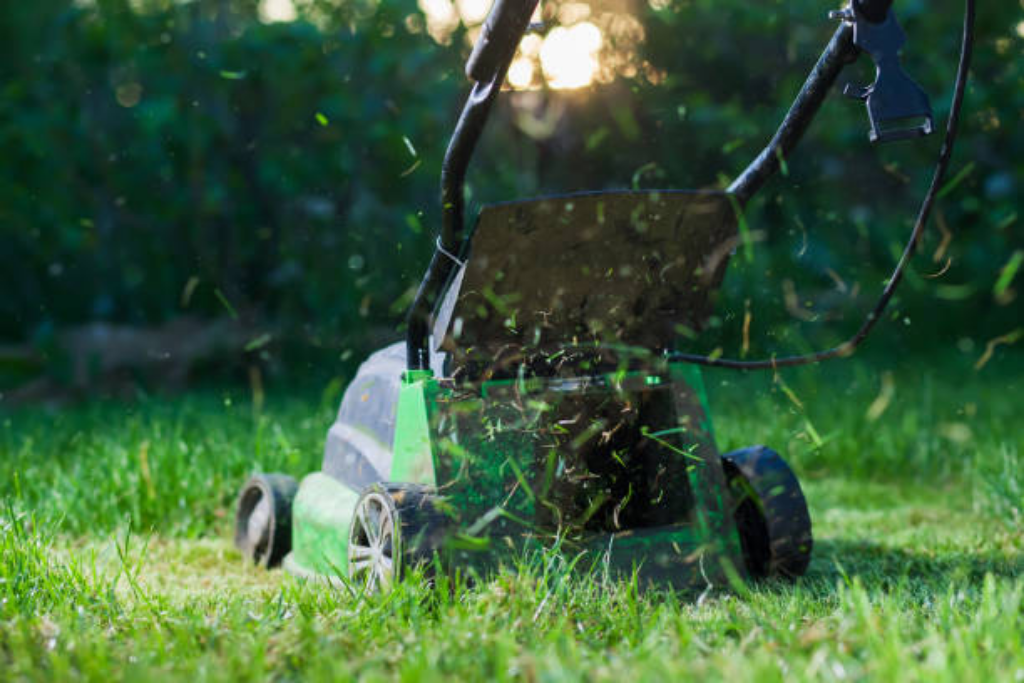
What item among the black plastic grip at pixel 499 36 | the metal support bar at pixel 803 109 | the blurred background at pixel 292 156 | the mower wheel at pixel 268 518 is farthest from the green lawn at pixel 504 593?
the blurred background at pixel 292 156

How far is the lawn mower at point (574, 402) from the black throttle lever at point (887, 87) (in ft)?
0.32

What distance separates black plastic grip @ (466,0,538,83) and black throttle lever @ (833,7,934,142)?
1.64ft

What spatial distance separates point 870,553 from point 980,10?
438 cm

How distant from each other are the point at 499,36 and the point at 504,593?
882mm

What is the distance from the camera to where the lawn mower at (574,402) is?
1841mm

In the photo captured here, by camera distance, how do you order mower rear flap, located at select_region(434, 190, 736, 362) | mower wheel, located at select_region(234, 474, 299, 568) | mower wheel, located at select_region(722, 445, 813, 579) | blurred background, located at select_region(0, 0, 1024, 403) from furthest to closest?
blurred background, located at select_region(0, 0, 1024, 403) < mower wheel, located at select_region(234, 474, 299, 568) < mower wheel, located at select_region(722, 445, 813, 579) < mower rear flap, located at select_region(434, 190, 736, 362)

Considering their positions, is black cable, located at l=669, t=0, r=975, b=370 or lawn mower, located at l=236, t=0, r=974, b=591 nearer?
black cable, located at l=669, t=0, r=975, b=370

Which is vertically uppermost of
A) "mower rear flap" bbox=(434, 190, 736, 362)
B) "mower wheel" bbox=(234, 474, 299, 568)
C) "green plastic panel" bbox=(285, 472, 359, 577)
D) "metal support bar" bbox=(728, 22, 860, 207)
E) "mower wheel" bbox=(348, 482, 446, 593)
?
"metal support bar" bbox=(728, 22, 860, 207)

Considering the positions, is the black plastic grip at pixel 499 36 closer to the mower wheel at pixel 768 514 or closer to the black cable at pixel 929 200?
the black cable at pixel 929 200

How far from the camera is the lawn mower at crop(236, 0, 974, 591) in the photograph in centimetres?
184

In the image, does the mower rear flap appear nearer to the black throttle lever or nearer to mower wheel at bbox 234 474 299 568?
the black throttle lever

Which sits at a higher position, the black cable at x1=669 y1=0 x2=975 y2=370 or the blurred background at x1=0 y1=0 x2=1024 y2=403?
the black cable at x1=669 y1=0 x2=975 y2=370

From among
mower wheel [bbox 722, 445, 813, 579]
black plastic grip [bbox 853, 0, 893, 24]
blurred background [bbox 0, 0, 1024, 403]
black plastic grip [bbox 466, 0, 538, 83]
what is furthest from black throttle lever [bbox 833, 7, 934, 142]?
blurred background [bbox 0, 0, 1024, 403]

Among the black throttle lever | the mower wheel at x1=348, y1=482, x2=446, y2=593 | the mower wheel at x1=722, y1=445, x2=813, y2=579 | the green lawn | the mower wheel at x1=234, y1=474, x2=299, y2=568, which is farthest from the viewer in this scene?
the mower wheel at x1=234, y1=474, x2=299, y2=568
